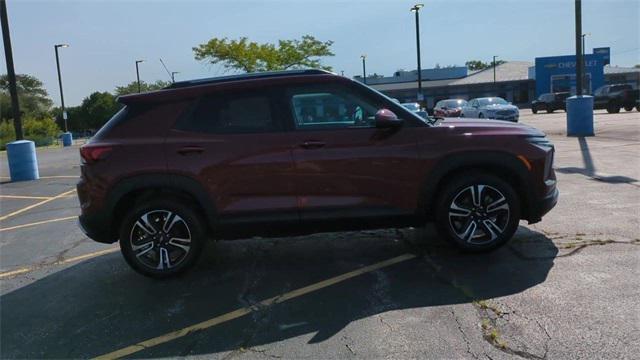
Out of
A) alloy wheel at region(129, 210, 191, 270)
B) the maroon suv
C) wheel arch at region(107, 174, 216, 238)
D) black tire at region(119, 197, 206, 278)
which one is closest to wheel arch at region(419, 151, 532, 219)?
the maroon suv

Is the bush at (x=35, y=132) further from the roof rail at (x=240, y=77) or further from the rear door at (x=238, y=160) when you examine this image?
the rear door at (x=238, y=160)

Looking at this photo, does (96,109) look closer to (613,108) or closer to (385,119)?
(613,108)

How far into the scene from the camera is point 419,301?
439 cm

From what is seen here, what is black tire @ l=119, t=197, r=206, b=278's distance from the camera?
5145mm

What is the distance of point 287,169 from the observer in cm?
507

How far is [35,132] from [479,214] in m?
55.5

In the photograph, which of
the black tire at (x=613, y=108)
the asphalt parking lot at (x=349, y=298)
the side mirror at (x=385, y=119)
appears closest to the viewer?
the asphalt parking lot at (x=349, y=298)

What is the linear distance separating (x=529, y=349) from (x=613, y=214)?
3.90m

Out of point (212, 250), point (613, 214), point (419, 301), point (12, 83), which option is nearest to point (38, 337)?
point (212, 250)

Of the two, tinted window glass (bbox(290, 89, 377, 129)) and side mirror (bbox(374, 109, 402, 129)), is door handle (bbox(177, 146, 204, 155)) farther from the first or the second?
side mirror (bbox(374, 109, 402, 129))

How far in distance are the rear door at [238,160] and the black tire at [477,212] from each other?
1.45m

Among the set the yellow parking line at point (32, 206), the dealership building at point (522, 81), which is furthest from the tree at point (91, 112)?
the yellow parking line at point (32, 206)

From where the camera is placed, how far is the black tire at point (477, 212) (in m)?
5.20

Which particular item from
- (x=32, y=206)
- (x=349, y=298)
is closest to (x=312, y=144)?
(x=349, y=298)
